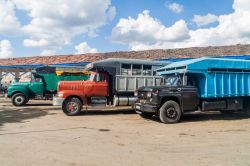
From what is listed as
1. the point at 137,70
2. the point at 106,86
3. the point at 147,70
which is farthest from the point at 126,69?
the point at 106,86

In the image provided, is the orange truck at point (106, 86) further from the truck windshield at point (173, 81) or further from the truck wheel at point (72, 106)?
the truck windshield at point (173, 81)

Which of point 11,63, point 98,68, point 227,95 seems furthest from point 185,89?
point 11,63

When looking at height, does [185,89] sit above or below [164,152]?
above

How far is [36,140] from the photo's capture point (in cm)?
887

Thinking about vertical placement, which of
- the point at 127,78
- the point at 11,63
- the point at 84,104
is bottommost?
the point at 84,104

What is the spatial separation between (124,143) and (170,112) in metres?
4.37

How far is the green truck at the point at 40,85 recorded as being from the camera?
20656 mm

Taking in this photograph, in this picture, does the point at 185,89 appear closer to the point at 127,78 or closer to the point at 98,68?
the point at 127,78

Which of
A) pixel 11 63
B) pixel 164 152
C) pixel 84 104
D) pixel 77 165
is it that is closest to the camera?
pixel 77 165

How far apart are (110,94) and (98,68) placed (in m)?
1.42

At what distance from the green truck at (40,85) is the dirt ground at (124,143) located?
26.4 feet

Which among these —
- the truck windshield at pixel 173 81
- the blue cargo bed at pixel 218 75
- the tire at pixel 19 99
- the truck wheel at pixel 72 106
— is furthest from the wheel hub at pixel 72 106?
the tire at pixel 19 99

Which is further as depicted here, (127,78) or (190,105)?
(127,78)

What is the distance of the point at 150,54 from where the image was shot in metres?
36.2
